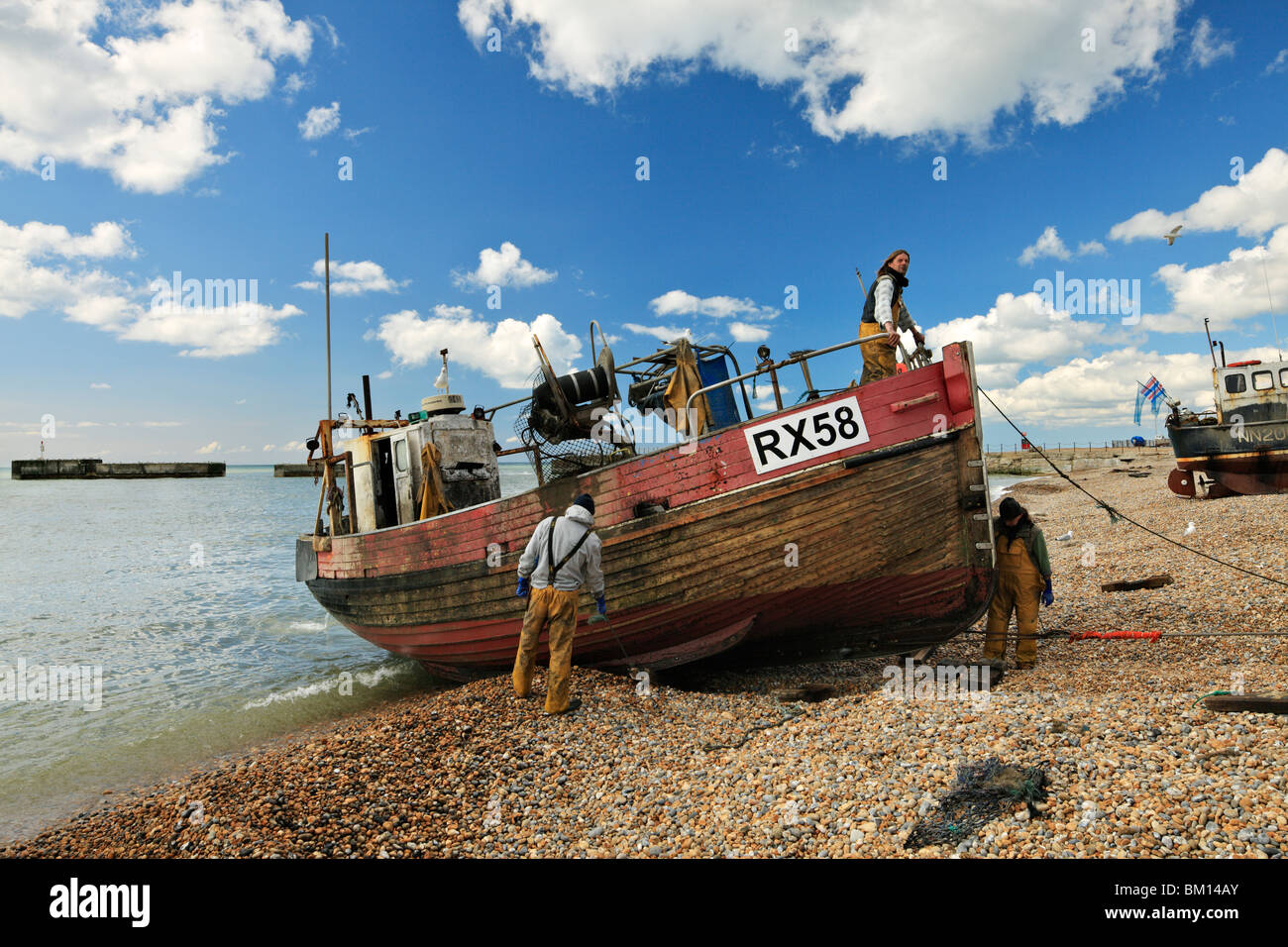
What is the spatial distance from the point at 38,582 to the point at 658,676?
25133 mm

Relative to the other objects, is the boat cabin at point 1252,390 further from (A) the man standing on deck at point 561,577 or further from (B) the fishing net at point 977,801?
(A) the man standing on deck at point 561,577

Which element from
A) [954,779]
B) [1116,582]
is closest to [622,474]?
[954,779]

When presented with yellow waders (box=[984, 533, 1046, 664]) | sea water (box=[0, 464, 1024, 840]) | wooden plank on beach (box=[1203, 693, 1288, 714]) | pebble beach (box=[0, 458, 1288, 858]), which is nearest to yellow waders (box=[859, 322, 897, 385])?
yellow waders (box=[984, 533, 1046, 664])

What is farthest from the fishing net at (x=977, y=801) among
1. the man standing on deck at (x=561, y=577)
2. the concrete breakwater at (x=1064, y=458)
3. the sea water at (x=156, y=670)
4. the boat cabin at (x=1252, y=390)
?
the concrete breakwater at (x=1064, y=458)

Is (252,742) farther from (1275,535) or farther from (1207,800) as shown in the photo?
(1275,535)

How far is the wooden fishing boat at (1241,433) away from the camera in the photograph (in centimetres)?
1836

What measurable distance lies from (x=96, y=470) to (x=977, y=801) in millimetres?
166215

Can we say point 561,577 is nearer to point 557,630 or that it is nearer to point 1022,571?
point 557,630

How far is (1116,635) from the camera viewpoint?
7742 mm

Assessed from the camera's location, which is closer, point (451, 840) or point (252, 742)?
point (451, 840)

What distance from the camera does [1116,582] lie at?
10750mm

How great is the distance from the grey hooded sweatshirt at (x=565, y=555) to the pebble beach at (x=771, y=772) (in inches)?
51.8
